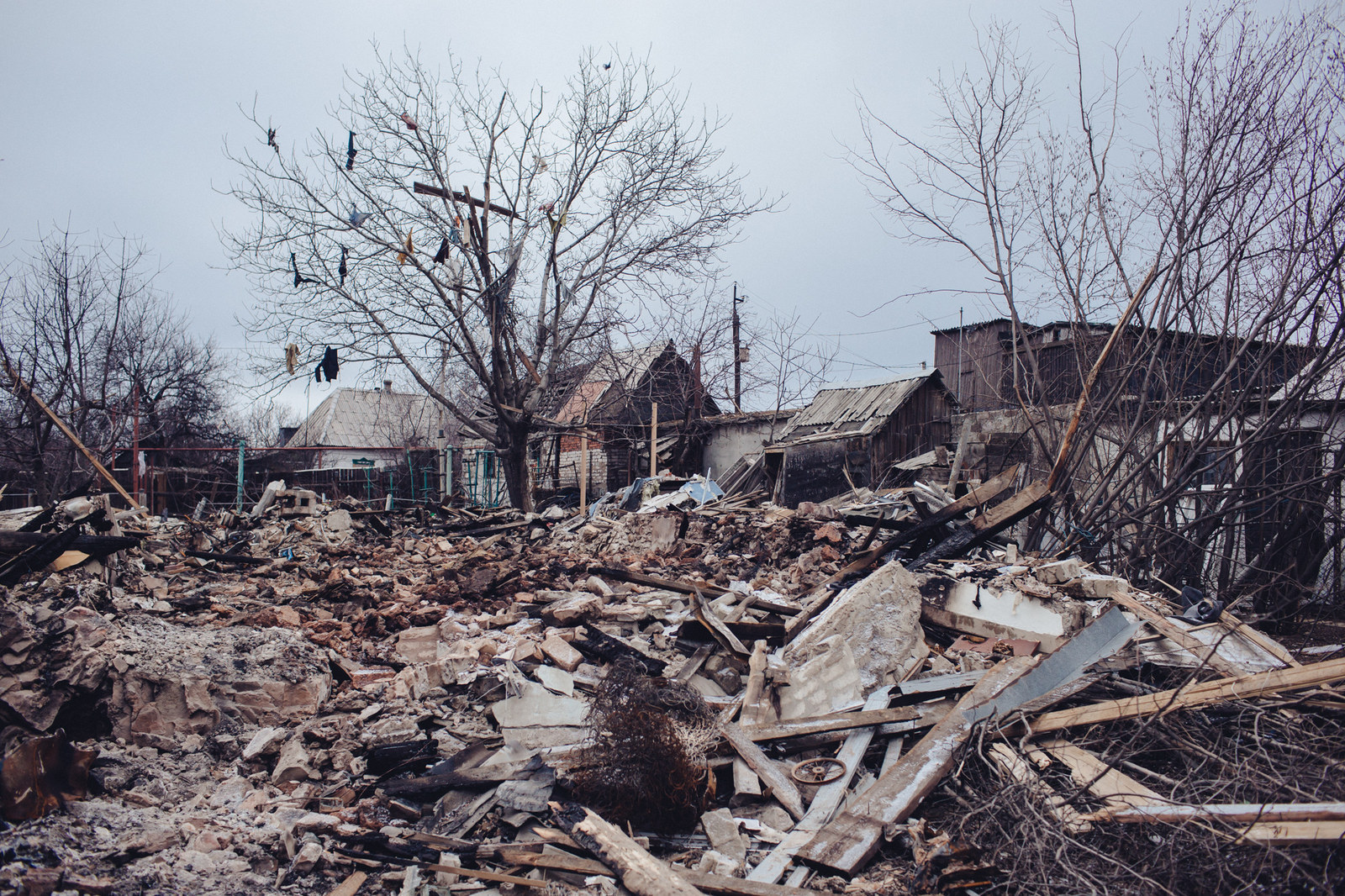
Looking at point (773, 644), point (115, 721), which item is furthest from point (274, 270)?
point (773, 644)

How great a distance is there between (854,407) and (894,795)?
13.1 metres

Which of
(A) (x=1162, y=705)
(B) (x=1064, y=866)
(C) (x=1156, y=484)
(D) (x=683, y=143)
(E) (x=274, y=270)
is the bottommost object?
(B) (x=1064, y=866)

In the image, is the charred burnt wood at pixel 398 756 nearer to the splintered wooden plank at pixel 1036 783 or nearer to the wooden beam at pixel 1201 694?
the splintered wooden plank at pixel 1036 783

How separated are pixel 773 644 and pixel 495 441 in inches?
370

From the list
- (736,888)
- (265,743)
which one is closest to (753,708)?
(736,888)

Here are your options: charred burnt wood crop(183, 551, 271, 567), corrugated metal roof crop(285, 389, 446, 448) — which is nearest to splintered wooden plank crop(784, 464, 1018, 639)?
charred burnt wood crop(183, 551, 271, 567)

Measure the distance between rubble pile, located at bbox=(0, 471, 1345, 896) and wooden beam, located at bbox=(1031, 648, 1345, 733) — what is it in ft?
→ 0.05

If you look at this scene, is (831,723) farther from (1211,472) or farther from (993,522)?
(1211,472)

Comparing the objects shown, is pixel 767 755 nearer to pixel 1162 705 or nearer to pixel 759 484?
pixel 1162 705

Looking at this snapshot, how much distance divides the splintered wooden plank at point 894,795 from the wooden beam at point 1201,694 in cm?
36

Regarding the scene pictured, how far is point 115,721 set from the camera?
334 centimetres

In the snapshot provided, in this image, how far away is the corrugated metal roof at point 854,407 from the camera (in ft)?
48.2

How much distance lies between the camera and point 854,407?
15445 mm

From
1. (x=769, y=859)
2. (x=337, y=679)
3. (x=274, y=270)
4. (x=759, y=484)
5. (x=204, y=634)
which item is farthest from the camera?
(x=759, y=484)
